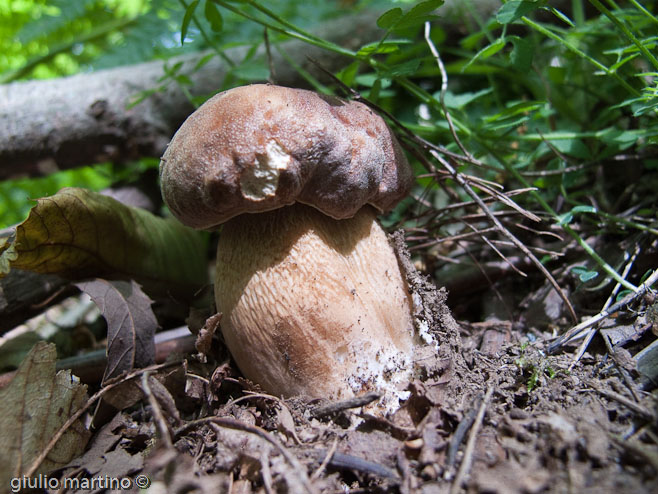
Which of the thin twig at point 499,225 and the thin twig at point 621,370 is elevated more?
the thin twig at point 499,225

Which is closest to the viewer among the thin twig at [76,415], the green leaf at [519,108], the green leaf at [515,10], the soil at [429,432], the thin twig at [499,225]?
the soil at [429,432]

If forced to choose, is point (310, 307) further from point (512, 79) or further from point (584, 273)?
point (512, 79)

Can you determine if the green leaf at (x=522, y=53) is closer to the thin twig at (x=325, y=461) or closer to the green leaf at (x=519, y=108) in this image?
the green leaf at (x=519, y=108)

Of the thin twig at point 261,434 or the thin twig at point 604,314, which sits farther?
the thin twig at point 604,314

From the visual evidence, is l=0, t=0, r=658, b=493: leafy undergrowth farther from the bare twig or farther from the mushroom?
the mushroom

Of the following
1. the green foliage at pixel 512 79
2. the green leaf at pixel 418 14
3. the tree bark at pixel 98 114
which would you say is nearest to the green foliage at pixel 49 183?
the tree bark at pixel 98 114

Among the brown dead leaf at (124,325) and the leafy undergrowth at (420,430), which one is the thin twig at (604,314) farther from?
the brown dead leaf at (124,325)

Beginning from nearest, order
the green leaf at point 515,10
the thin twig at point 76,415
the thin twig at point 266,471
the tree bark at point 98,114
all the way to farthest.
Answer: the thin twig at point 266,471
the thin twig at point 76,415
the green leaf at point 515,10
the tree bark at point 98,114

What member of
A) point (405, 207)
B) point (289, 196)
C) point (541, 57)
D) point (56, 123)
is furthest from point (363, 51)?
point (56, 123)

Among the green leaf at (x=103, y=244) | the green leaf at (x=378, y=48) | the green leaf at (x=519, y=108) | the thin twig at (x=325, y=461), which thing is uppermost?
the green leaf at (x=378, y=48)
